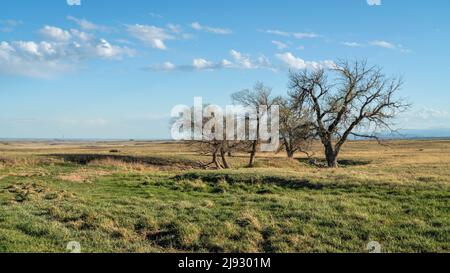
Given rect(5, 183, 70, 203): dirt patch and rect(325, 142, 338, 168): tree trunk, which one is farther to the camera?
rect(325, 142, 338, 168): tree trunk

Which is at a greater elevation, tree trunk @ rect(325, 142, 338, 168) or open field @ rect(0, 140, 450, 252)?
tree trunk @ rect(325, 142, 338, 168)

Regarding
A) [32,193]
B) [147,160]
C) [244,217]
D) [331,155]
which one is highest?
[331,155]

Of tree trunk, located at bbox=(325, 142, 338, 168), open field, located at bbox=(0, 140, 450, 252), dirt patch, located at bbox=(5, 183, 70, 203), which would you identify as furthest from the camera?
tree trunk, located at bbox=(325, 142, 338, 168)

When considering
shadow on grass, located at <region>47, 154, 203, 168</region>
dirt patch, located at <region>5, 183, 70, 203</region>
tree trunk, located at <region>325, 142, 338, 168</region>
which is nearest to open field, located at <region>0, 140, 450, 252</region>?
dirt patch, located at <region>5, 183, 70, 203</region>

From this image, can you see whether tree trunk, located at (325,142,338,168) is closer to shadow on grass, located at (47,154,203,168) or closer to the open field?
shadow on grass, located at (47,154,203,168)

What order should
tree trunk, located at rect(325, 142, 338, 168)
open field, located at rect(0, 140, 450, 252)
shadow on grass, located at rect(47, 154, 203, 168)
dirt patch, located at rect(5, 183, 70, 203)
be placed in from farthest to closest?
shadow on grass, located at rect(47, 154, 203, 168) < tree trunk, located at rect(325, 142, 338, 168) < dirt patch, located at rect(5, 183, 70, 203) < open field, located at rect(0, 140, 450, 252)

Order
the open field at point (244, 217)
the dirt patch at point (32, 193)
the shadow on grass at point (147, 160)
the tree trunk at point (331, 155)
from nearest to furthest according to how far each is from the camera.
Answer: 1. the open field at point (244, 217)
2. the dirt patch at point (32, 193)
3. the tree trunk at point (331, 155)
4. the shadow on grass at point (147, 160)

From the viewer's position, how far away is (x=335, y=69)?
131 feet
